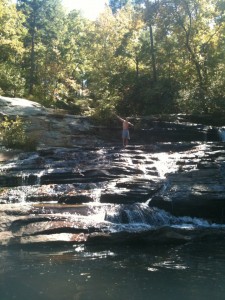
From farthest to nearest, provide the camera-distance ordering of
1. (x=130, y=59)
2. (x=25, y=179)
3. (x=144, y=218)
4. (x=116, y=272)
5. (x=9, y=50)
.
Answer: (x=130, y=59) → (x=9, y=50) → (x=25, y=179) → (x=144, y=218) → (x=116, y=272)

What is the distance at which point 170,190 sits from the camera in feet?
42.0

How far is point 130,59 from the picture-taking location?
33375mm

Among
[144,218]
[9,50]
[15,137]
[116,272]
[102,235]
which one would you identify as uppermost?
[9,50]

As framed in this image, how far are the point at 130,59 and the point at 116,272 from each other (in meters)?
27.8

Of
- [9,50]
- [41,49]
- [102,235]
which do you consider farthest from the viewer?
[41,49]

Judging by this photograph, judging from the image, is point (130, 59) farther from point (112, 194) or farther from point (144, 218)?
point (144, 218)

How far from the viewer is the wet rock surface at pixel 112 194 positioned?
1025cm

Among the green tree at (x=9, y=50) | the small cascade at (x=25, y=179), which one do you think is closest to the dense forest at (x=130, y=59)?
the green tree at (x=9, y=50)

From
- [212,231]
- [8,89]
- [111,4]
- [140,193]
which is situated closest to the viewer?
[212,231]

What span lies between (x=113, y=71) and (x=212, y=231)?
79.5 ft

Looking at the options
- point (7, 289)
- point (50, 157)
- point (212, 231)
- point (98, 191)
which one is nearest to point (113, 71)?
point (50, 157)

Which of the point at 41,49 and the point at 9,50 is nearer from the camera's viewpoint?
the point at 9,50

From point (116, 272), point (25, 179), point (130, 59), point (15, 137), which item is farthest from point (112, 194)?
point (130, 59)

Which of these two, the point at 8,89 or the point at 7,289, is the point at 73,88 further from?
the point at 7,289
